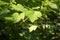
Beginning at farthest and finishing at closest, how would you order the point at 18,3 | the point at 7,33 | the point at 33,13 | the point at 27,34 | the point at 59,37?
the point at 59,37 → the point at 7,33 → the point at 27,34 → the point at 18,3 → the point at 33,13

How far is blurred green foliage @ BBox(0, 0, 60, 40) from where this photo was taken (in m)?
0.99

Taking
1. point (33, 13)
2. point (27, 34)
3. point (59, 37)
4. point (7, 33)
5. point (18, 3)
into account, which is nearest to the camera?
point (33, 13)

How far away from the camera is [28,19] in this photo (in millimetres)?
1083

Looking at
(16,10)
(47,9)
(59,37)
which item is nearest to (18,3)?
(16,10)

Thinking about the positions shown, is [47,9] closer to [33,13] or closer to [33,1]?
[33,1]

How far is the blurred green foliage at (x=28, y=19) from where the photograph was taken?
0.99m

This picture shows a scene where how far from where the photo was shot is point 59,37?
4.76 feet

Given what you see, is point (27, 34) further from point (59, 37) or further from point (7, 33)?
point (59, 37)

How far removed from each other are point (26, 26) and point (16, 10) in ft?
0.60

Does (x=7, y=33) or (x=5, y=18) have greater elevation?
(x=5, y=18)

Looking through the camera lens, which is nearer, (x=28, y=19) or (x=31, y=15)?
(x=31, y=15)

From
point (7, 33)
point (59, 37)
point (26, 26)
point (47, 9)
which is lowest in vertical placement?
point (59, 37)

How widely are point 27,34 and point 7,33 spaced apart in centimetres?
19

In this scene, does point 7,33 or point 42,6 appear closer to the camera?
point 42,6
